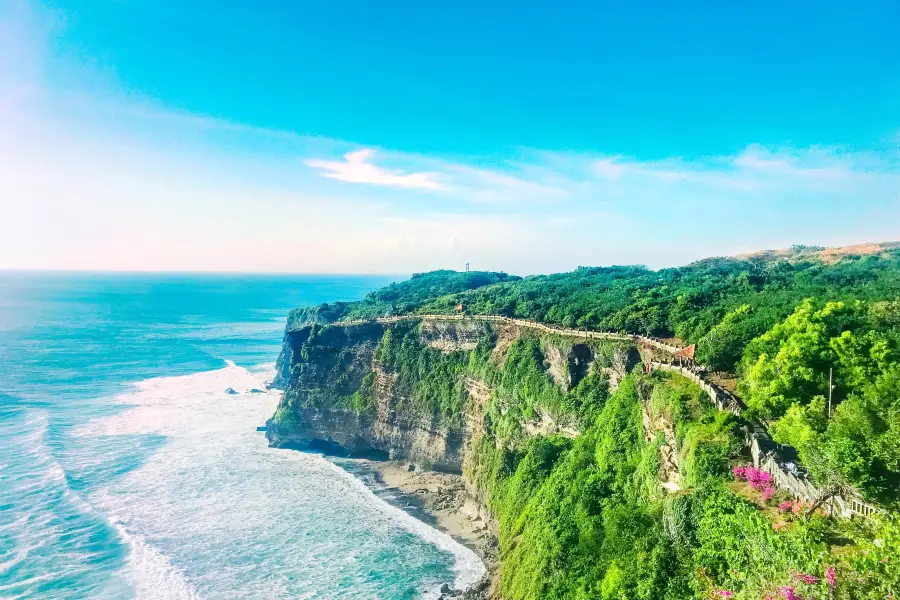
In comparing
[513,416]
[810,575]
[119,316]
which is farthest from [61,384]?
[810,575]

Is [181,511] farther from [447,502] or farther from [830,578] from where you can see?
[830,578]

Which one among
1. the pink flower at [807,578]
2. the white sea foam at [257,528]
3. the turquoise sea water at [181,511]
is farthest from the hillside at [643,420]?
the turquoise sea water at [181,511]

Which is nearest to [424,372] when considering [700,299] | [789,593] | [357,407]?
[357,407]

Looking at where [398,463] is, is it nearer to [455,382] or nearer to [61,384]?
[455,382]

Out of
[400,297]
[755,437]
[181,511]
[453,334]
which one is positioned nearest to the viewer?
[755,437]

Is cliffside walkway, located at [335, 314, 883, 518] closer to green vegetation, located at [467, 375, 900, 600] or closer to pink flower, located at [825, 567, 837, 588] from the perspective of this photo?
green vegetation, located at [467, 375, 900, 600]

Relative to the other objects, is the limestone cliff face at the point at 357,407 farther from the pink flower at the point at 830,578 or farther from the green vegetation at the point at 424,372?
the pink flower at the point at 830,578
